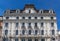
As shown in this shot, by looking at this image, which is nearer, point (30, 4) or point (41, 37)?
point (41, 37)

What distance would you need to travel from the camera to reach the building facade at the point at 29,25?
204 feet

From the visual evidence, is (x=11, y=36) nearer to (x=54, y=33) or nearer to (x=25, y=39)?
(x=25, y=39)

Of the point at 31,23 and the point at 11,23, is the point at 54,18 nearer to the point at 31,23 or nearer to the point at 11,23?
the point at 31,23

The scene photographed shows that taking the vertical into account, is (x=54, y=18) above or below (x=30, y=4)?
below

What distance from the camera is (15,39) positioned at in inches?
2450

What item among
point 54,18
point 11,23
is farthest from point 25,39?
point 54,18

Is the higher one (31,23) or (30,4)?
(30,4)

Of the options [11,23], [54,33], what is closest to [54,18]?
[54,33]

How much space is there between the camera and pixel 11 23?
209 ft

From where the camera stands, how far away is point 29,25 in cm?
6350

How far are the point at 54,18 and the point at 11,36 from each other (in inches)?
566

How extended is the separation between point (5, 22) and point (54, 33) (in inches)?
614

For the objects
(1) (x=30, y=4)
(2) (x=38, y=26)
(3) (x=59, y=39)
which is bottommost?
(3) (x=59, y=39)

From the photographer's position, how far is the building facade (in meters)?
62.0
